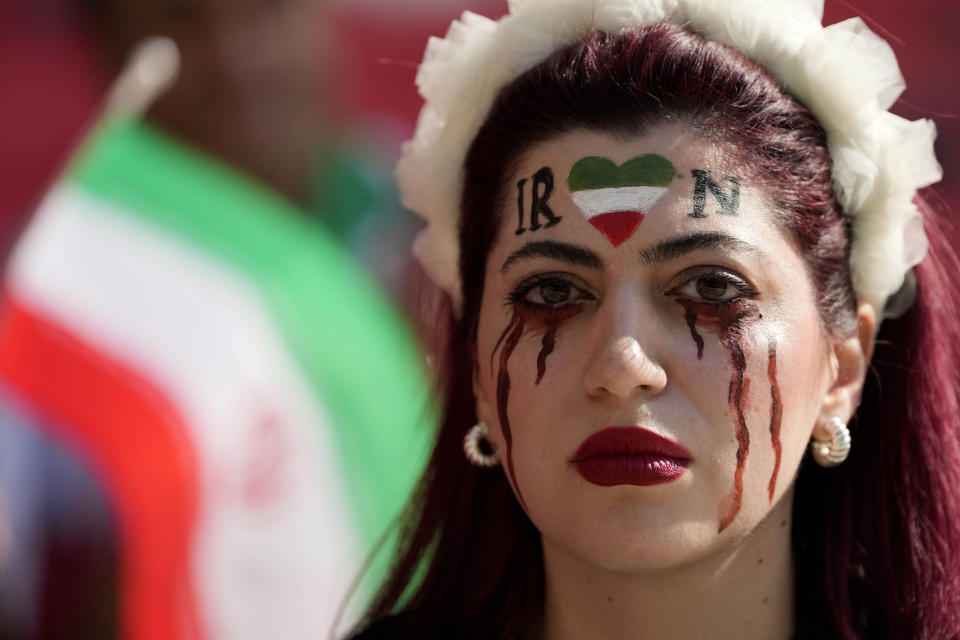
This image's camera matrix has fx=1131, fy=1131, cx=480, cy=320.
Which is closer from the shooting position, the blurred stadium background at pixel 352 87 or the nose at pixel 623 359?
the nose at pixel 623 359

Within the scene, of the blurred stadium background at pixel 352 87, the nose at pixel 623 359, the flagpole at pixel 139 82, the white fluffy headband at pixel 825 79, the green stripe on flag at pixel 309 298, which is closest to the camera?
the nose at pixel 623 359

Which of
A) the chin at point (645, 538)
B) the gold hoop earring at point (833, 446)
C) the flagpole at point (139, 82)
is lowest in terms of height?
the chin at point (645, 538)

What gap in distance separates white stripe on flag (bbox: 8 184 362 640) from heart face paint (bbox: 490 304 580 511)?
1383 millimetres

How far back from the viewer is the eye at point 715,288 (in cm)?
199

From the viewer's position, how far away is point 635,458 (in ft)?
6.32

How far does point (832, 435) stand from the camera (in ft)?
7.09

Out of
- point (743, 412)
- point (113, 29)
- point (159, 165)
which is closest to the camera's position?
point (743, 412)

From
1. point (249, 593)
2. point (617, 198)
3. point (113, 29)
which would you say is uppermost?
point (113, 29)

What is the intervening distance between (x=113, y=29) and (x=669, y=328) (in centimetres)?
310

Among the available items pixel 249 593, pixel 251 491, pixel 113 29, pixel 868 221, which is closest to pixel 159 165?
pixel 113 29

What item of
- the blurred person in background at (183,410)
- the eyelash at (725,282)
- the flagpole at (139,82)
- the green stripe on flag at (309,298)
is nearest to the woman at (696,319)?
the eyelash at (725,282)

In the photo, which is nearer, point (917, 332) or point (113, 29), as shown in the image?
point (917, 332)

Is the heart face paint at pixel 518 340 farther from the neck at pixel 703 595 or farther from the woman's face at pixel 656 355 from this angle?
the neck at pixel 703 595

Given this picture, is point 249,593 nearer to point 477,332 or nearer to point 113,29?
point 477,332
